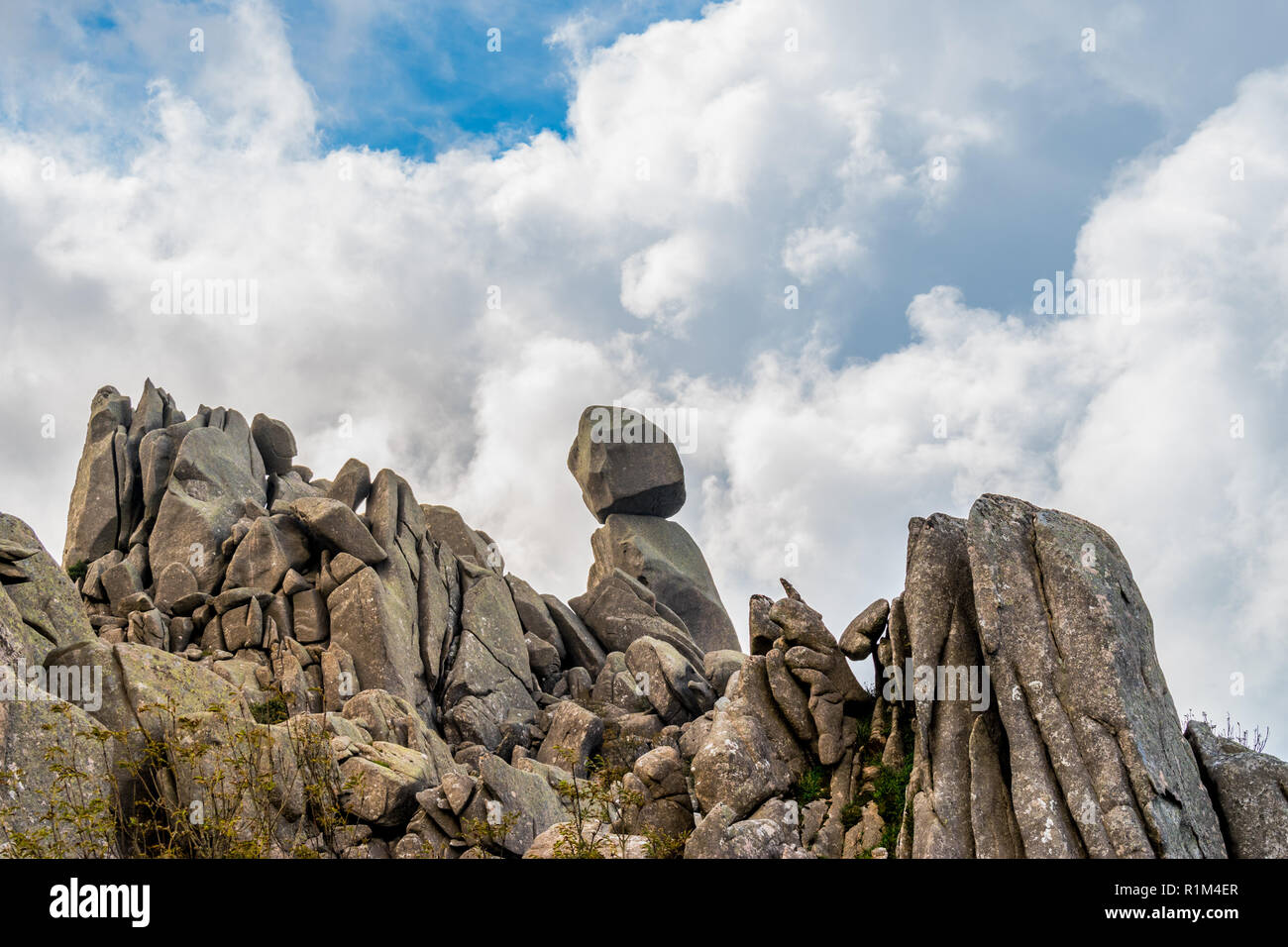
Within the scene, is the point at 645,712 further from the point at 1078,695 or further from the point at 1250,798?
the point at 1250,798

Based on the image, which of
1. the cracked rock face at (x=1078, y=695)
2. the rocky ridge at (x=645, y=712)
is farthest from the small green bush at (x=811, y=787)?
the cracked rock face at (x=1078, y=695)

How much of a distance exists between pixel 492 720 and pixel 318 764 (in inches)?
689

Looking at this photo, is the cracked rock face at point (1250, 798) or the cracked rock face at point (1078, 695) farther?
the cracked rock face at point (1250, 798)

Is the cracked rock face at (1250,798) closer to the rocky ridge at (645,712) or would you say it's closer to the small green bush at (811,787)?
the rocky ridge at (645,712)

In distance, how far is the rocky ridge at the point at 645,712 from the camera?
1584 centimetres

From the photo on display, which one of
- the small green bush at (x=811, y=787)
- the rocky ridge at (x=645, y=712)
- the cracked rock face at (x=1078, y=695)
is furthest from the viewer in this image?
the small green bush at (x=811, y=787)

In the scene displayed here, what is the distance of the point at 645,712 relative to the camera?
109 ft

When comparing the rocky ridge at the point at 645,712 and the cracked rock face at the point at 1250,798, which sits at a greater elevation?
the rocky ridge at the point at 645,712

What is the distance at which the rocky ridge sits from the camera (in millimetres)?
15844

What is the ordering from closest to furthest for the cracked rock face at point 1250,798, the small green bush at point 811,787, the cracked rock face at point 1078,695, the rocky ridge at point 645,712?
the cracked rock face at point 1078,695
the rocky ridge at point 645,712
the cracked rock face at point 1250,798
the small green bush at point 811,787

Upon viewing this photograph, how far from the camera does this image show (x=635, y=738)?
28250 mm

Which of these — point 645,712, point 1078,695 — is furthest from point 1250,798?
point 645,712
